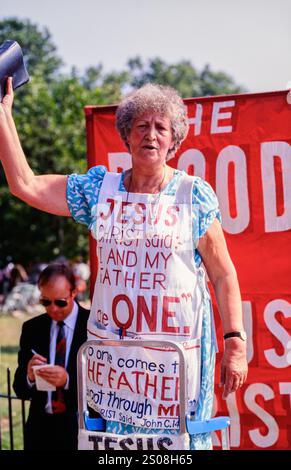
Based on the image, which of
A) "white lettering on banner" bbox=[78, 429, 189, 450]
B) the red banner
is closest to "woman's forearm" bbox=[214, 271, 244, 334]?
"white lettering on banner" bbox=[78, 429, 189, 450]

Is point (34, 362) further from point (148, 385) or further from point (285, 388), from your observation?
point (285, 388)

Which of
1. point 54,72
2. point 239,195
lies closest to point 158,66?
point 54,72

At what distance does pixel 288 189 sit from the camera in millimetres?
3596

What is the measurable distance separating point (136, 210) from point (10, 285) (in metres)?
18.5

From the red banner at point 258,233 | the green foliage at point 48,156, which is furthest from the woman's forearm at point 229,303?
the green foliage at point 48,156

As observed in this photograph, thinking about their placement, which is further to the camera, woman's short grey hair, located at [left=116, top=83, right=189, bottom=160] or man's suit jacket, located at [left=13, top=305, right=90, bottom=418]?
man's suit jacket, located at [left=13, top=305, right=90, bottom=418]

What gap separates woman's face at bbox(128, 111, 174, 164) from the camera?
2.61m

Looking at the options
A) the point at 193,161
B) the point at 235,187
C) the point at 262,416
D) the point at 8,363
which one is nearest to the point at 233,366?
the point at 262,416

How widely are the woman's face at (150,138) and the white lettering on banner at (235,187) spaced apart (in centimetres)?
107

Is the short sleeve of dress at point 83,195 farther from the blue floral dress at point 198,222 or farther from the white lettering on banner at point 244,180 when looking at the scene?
the white lettering on banner at point 244,180

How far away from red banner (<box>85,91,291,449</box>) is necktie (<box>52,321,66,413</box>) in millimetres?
811

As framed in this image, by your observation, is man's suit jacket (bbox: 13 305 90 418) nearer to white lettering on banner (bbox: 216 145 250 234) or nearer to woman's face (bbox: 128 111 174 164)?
white lettering on banner (bbox: 216 145 250 234)

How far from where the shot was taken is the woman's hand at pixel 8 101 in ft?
8.86

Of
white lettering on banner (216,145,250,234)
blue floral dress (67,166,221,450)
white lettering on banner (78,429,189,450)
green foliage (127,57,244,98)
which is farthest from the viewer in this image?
green foliage (127,57,244,98)
